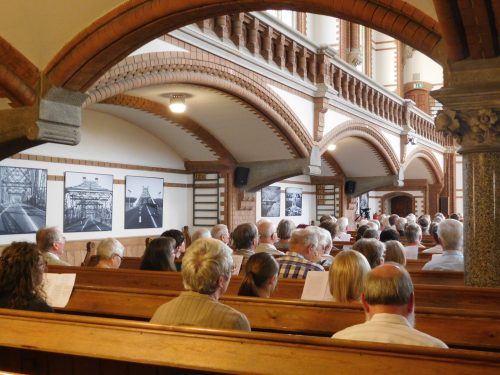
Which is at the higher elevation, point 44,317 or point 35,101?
point 35,101

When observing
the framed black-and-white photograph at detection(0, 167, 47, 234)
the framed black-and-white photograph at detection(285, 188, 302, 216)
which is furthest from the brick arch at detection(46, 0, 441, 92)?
the framed black-and-white photograph at detection(285, 188, 302, 216)

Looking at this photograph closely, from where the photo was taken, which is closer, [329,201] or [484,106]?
[484,106]

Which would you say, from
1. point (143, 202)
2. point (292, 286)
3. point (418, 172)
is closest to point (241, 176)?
point (143, 202)

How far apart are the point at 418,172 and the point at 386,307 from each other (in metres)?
21.3

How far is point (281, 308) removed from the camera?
3635 millimetres

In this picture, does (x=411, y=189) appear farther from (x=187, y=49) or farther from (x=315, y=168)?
(x=187, y=49)

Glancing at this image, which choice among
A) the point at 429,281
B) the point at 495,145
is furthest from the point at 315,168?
the point at 495,145

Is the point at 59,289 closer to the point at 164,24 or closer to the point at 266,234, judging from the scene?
the point at 164,24

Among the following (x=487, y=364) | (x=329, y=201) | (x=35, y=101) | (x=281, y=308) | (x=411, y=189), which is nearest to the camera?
(x=487, y=364)

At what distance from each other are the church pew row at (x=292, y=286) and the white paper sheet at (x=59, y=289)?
0.84 metres

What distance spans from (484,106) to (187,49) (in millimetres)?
4927

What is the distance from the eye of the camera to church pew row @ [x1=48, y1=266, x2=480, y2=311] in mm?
3896

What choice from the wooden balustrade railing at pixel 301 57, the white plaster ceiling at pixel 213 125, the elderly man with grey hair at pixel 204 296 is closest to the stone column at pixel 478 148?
the elderly man with grey hair at pixel 204 296

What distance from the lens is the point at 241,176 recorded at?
39.8ft
